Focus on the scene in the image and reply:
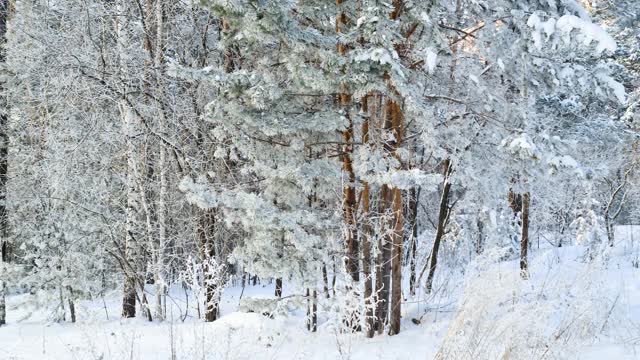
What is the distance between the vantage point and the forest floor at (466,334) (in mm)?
3691

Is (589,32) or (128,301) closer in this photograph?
(589,32)

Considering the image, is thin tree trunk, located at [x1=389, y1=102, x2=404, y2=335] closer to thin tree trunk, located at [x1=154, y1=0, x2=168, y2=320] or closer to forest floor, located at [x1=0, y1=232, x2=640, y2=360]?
forest floor, located at [x1=0, y1=232, x2=640, y2=360]

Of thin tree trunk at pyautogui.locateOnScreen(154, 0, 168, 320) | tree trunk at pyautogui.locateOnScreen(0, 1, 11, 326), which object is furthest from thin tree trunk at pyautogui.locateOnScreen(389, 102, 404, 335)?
tree trunk at pyautogui.locateOnScreen(0, 1, 11, 326)

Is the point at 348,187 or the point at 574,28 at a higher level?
the point at 574,28

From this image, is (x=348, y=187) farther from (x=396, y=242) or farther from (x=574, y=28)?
(x=574, y=28)

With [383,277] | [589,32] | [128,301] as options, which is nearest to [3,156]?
[128,301]

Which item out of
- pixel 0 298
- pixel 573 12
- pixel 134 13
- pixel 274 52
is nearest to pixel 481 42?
pixel 573 12

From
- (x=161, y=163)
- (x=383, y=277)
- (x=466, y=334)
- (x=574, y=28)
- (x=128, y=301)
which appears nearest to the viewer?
(x=466, y=334)

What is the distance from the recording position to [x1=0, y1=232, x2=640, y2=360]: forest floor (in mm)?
3691

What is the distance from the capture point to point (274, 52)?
7.16 metres

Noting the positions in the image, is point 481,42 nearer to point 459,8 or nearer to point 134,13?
point 459,8

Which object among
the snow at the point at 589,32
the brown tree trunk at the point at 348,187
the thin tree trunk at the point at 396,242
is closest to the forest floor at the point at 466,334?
the thin tree trunk at the point at 396,242

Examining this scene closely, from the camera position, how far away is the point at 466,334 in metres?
3.75

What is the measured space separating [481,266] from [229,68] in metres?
5.16
